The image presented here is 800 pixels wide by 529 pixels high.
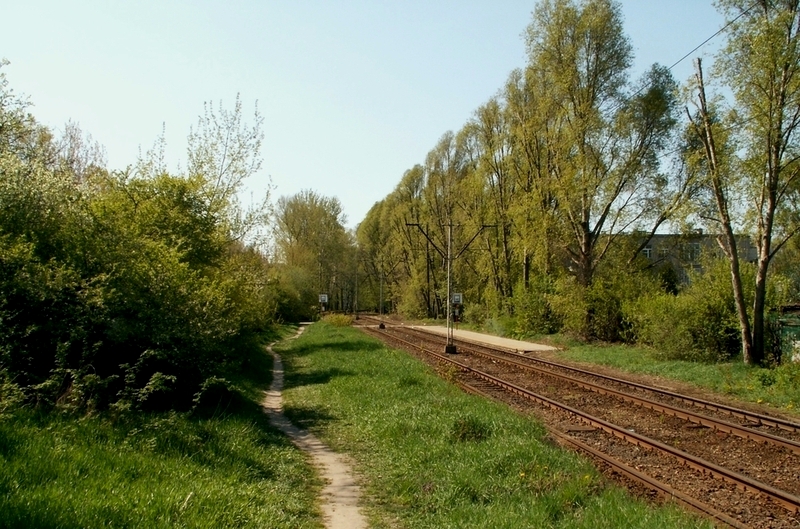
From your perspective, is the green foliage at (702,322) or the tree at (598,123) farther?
the tree at (598,123)

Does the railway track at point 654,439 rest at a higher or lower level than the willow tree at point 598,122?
lower

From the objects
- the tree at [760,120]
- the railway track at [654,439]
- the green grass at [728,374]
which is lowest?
the railway track at [654,439]

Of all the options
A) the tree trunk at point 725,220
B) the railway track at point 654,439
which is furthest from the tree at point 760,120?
the railway track at point 654,439

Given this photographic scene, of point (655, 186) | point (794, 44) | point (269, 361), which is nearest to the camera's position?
point (794, 44)

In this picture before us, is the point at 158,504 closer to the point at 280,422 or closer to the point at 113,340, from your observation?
the point at 113,340

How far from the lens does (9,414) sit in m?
7.54

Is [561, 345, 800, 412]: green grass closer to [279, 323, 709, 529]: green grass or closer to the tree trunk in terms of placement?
the tree trunk

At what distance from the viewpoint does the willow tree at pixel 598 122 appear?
31734mm

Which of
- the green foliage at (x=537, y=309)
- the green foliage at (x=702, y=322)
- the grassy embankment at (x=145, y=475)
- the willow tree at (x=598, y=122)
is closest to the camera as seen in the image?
the grassy embankment at (x=145, y=475)

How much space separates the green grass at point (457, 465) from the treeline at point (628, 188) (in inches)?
479

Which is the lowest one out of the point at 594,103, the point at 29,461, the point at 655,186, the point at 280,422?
the point at 280,422

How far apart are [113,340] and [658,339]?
66.2 feet

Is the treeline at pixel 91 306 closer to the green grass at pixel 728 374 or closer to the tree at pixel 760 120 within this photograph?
the green grass at pixel 728 374

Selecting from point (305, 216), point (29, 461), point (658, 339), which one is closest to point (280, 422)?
point (29, 461)
